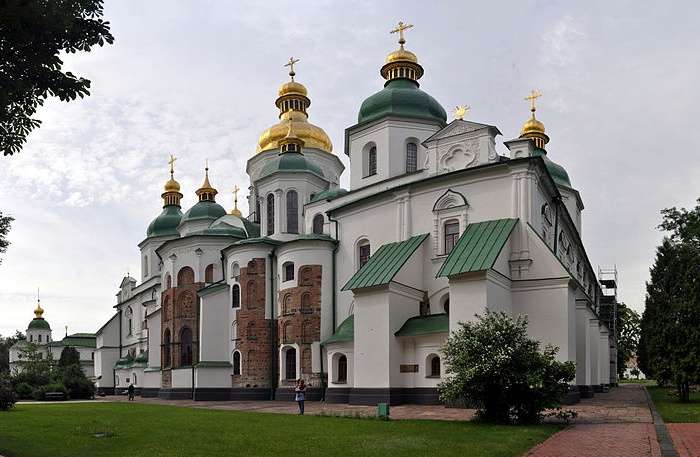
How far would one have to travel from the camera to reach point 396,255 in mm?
28703

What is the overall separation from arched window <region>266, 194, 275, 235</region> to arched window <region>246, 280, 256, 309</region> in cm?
399

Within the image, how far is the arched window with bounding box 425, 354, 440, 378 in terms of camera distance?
Result: 26406 millimetres

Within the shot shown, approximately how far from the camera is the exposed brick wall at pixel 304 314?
33656 mm

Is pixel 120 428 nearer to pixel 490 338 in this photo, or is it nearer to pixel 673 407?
pixel 490 338

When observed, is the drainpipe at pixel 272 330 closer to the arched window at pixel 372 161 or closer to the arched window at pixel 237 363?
the arched window at pixel 237 363

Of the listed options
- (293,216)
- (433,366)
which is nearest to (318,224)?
(293,216)

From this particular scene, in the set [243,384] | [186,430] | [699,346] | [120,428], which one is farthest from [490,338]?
[243,384]

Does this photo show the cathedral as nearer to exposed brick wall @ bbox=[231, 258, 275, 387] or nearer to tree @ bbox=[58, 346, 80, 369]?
exposed brick wall @ bbox=[231, 258, 275, 387]

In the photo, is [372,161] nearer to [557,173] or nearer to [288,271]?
[288,271]

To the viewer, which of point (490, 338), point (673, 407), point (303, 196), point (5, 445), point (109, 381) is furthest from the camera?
point (109, 381)

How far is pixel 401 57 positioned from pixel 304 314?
14637 millimetres

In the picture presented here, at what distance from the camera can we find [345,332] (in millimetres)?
30500

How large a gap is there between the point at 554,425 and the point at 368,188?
62.1ft

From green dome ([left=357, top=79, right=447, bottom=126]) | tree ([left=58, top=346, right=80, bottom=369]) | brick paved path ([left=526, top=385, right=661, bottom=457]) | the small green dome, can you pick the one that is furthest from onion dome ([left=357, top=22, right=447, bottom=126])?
tree ([left=58, top=346, right=80, bottom=369])
